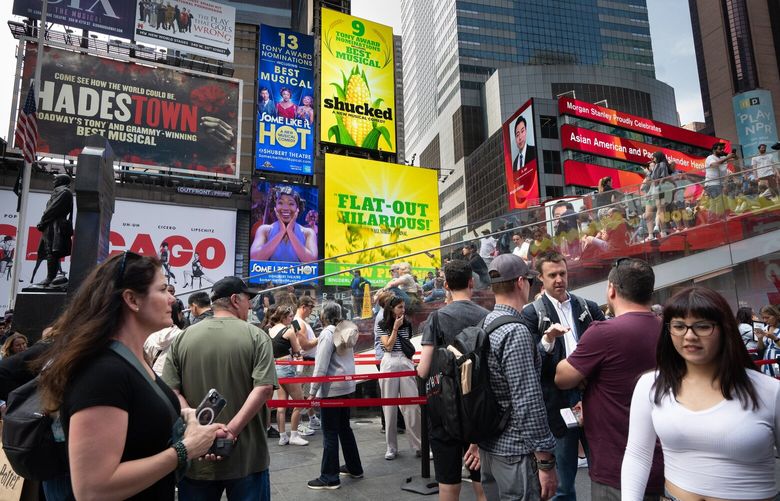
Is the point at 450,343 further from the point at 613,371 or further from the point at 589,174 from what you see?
the point at 589,174

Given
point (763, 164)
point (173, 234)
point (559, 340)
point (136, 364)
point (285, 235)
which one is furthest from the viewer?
point (285, 235)

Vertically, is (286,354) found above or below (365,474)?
above

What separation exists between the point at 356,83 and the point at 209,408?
96.2 ft

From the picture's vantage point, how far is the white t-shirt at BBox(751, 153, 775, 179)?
10625 mm

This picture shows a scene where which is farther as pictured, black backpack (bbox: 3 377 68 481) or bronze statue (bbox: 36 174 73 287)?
bronze statue (bbox: 36 174 73 287)

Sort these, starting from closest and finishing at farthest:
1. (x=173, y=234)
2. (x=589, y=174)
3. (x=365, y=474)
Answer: (x=365, y=474) → (x=173, y=234) → (x=589, y=174)

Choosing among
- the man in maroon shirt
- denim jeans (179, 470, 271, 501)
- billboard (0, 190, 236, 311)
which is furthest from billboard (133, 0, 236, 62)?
the man in maroon shirt

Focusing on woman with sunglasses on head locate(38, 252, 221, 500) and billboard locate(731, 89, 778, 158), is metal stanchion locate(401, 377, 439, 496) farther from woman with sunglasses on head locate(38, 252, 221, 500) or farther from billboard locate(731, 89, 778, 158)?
billboard locate(731, 89, 778, 158)

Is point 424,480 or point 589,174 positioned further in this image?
Answer: point 589,174

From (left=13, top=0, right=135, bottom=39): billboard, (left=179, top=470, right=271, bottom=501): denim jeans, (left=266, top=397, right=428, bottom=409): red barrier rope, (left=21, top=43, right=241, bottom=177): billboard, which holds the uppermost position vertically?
(left=13, top=0, right=135, bottom=39): billboard

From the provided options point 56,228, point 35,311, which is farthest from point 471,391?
point 56,228

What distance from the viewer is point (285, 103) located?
26875mm

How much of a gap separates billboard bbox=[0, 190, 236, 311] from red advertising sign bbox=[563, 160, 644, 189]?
101ft

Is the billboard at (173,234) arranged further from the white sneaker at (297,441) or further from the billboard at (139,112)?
the white sneaker at (297,441)
